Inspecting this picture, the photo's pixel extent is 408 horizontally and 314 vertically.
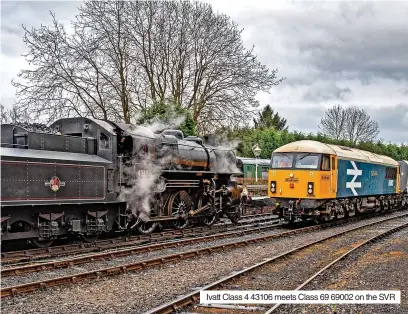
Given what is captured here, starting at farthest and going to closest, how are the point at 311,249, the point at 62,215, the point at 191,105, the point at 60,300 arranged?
the point at 191,105 → the point at 311,249 → the point at 62,215 → the point at 60,300

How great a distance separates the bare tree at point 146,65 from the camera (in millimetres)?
27656

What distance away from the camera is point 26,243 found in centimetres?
1304

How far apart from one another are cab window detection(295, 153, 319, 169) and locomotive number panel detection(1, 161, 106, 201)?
8.66 m

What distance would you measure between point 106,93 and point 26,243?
1739 centimetres

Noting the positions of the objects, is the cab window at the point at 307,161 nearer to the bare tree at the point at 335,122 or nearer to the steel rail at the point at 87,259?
the steel rail at the point at 87,259

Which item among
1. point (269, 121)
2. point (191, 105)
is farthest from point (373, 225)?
point (269, 121)

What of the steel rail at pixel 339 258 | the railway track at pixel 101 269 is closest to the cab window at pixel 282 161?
the steel rail at pixel 339 258

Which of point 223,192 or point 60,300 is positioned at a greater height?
point 223,192

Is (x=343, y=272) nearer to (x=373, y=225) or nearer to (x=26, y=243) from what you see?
(x=26, y=243)

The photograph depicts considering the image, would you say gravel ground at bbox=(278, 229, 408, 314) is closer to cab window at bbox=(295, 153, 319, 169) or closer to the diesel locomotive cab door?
cab window at bbox=(295, 153, 319, 169)

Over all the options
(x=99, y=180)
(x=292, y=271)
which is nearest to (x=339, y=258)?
(x=292, y=271)

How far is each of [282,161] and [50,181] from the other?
10489mm

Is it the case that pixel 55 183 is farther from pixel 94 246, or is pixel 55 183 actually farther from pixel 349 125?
pixel 349 125
